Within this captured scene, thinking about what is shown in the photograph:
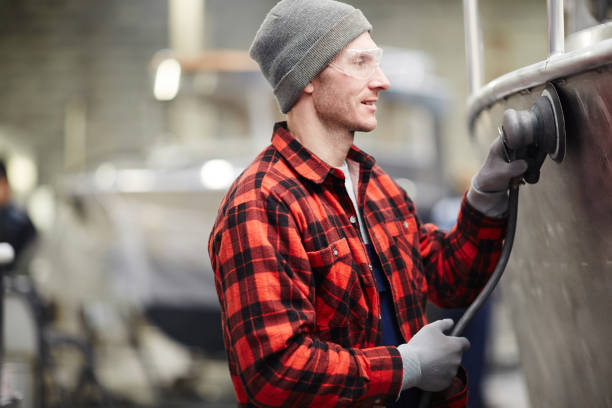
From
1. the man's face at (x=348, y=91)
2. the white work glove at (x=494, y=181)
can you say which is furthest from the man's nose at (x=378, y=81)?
the white work glove at (x=494, y=181)

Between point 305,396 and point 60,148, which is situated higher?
point 60,148

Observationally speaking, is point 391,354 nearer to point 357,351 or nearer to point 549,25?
point 357,351

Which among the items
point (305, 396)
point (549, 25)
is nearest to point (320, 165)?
point (305, 396)

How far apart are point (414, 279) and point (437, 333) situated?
168 millimetres

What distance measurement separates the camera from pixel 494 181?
1499 millimetres

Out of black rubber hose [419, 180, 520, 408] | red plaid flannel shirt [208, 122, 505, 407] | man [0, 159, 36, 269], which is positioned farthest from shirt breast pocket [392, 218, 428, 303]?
man [0, 159, 36, 269]

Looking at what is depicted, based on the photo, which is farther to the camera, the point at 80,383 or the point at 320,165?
the point at 80,383

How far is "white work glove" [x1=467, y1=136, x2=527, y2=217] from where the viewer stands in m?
1.46

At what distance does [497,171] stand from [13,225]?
433 centimetres

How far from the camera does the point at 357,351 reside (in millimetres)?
1332

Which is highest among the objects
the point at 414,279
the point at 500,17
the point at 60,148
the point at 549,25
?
the point at 500,17

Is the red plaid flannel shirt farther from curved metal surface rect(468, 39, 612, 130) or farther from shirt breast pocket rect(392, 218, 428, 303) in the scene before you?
curved metal surface rect(468, 39, 612, 130)

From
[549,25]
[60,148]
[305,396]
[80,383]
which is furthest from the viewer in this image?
[60,148]

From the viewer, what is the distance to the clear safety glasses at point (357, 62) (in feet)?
4.86
